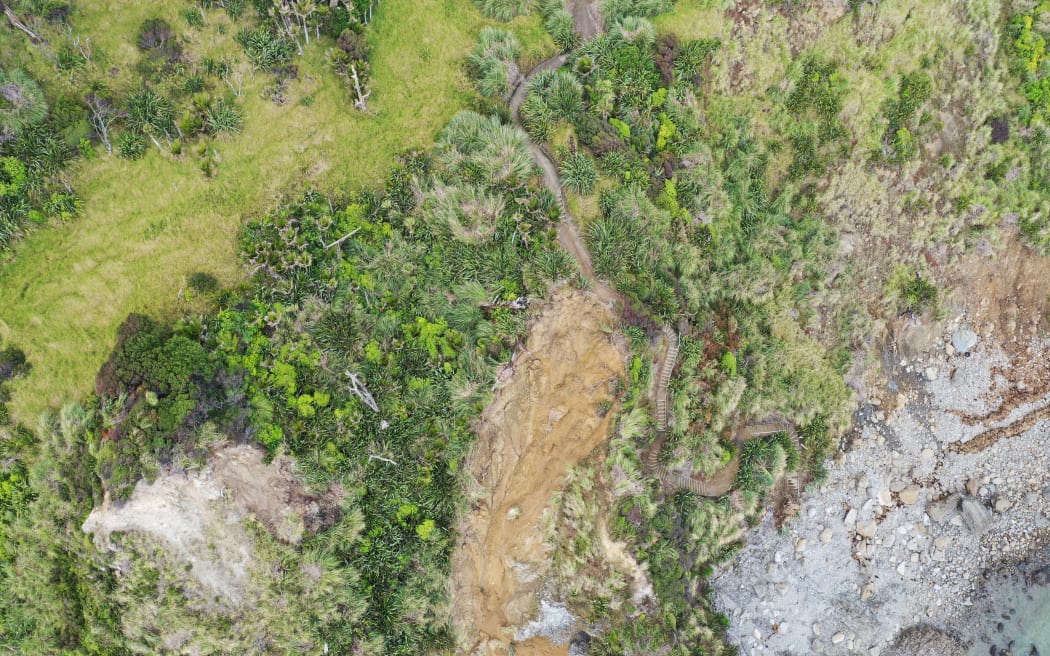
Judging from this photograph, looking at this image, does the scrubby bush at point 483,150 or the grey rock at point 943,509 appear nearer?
the scrubby bush at point 483,150

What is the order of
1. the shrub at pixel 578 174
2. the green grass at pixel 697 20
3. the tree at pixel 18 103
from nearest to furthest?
the tree at pixel 18 103 → the shrub at pixel 578 174 → the green grass at pixel 697 20

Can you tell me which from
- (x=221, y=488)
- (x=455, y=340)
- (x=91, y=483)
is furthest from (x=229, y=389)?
(x=455, y=340)

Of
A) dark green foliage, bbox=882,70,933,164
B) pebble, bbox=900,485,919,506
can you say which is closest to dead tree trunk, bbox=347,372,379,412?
pebble, bbox=900,485,919,506

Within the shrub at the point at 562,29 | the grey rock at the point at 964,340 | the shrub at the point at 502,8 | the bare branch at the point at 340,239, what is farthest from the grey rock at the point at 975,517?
the shrub at the point at 502,8

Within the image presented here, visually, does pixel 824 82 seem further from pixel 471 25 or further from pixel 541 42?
pixel 471 25

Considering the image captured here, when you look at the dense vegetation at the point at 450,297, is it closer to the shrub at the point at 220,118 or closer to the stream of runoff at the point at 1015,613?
the shrub at the point at 220,118

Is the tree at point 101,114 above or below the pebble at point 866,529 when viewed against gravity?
above
